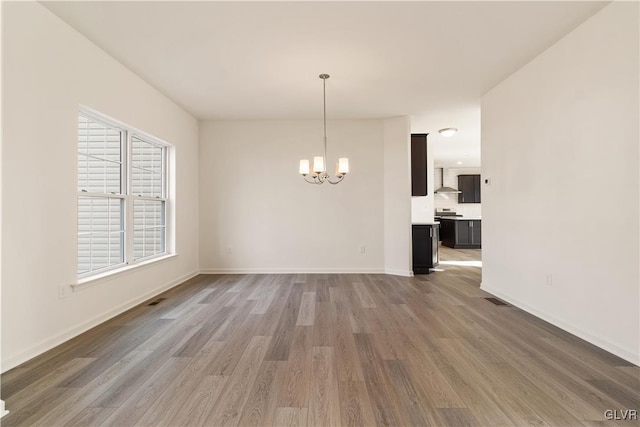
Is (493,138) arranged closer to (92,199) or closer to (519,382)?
(519,382)

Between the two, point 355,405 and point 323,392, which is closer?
point 355,405

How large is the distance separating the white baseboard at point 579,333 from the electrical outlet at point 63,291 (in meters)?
4.59

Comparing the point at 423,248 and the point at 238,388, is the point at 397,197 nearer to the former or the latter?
the point at 423,248

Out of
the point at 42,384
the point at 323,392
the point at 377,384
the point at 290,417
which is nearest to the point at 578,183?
the point at 377,384

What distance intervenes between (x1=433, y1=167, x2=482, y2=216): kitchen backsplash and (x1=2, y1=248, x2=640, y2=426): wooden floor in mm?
7487

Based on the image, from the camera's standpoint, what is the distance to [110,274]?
10.5 feet

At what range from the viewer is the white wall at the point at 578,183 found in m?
2.30

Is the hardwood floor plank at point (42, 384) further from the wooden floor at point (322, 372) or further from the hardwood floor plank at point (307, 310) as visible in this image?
the hardwood floor plank at point (307, 310)

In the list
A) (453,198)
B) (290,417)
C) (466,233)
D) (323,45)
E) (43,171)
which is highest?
(323,45)

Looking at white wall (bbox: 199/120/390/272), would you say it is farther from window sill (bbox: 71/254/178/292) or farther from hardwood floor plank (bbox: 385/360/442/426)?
hardwood floor plank (bbox: 385/360/442/426)

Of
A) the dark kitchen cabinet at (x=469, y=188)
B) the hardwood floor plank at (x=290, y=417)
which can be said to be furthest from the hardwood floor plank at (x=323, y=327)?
the dark kitchen cabinet at (x=469, y=188)

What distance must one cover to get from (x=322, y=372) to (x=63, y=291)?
7.76ft

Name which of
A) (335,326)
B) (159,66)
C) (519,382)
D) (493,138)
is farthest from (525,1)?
(159,66)

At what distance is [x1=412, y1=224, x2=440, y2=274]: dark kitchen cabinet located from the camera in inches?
215
